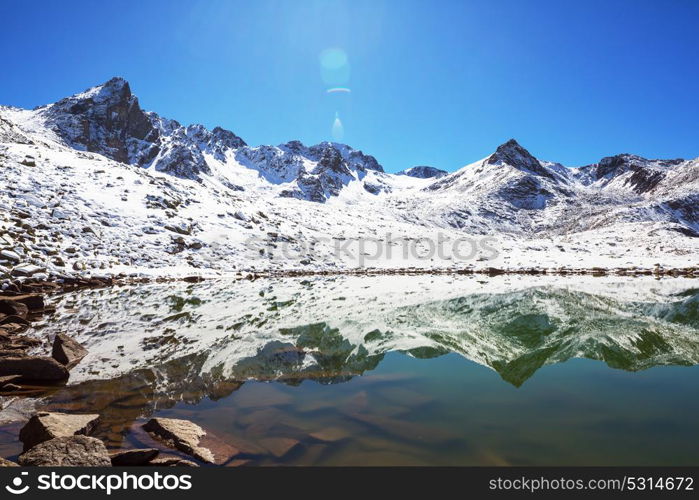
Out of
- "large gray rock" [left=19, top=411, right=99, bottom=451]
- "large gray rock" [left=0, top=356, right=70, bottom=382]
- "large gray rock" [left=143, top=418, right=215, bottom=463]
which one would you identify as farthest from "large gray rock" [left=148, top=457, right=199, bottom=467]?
"large gray rock" [left=0, top=356, right=70, bottom=382]

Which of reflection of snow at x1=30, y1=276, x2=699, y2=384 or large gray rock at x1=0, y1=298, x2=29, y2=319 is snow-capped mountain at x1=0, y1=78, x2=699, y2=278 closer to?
large gray rock at x1=0, y1=298, x2=29, y2=319

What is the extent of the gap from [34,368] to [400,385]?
7.95 metres

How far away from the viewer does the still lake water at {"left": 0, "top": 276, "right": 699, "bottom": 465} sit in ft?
16.8

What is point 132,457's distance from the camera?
4.82m

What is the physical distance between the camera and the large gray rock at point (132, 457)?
4.81 metres

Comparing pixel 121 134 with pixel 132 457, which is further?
pixel 121 134

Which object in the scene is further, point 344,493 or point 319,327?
point 319,327

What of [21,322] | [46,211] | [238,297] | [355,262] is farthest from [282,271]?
[21,322]

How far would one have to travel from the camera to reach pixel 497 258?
54438 millimetres

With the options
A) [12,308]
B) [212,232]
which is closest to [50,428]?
[12,308]

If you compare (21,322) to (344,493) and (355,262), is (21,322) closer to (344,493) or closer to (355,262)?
(344,493)

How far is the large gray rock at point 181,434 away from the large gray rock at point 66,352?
5072 millimetres

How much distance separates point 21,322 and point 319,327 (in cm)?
1109

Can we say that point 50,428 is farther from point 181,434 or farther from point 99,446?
point 181,434
